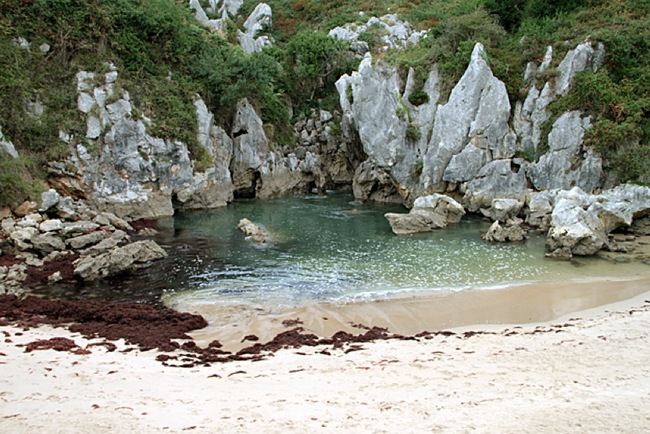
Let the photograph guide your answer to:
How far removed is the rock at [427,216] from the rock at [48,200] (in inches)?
652

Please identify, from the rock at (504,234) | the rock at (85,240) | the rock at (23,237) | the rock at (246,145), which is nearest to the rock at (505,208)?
the rock at (504,234)

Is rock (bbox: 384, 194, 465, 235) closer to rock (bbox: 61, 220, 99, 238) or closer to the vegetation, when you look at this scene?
the vegetation

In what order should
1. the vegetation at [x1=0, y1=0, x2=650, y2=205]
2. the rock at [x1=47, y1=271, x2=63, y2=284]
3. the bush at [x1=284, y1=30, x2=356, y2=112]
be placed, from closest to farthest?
the rock at [x1=47, y1=271, x2=63, y2=284] < the vegetation at [x1=0, y1=0, x2=650, y2=205] < the bush at [x1=284, y1=30, x2=356, y2=112]

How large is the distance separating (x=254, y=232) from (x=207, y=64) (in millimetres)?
16382

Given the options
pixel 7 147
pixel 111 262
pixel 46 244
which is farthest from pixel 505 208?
pixel 7 147

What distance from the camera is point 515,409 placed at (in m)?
6.26

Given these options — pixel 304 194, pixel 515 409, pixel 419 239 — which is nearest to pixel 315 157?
pixel 304 194

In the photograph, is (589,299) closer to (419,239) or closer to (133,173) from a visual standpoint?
(419,239)

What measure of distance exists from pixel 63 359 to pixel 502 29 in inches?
1282

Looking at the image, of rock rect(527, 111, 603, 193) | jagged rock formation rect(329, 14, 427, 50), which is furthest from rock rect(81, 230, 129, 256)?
jagged rock formation rect(329, 14, 427, 50)

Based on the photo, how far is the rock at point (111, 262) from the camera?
15227 millimetres

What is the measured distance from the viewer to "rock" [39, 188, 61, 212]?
68.0ft

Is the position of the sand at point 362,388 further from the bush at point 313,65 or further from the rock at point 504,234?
the bush at point 313,65

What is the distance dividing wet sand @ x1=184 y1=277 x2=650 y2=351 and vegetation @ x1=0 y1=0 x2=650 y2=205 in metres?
13.1
